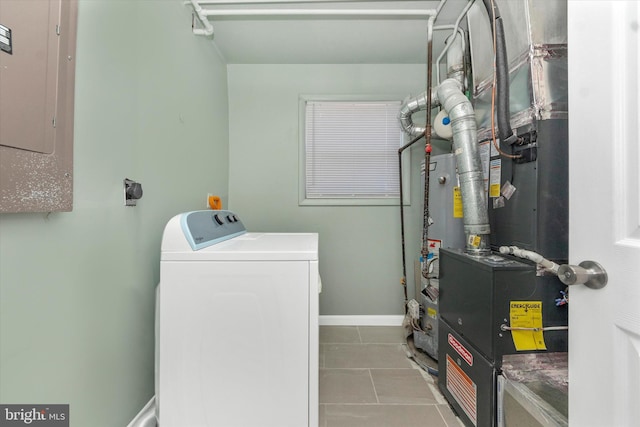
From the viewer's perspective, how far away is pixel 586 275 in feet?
1.84

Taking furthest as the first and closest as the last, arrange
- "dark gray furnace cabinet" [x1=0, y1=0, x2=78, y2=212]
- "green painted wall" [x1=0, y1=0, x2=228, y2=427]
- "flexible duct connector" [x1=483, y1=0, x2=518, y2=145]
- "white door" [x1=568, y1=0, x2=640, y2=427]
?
1. "flexible duct connector" [x1=483, y1=0, x2=518, y2=145]
2. "green painted wall" [x1=0, y1=0, x2=228, y2=427]
3. "dark gray furnace cabinet" [x1=0, y1=0, x2=78, y2=212]
4. "white door" [x1=568, y1=0, x2=640, y2=427]

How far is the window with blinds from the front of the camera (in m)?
2.34

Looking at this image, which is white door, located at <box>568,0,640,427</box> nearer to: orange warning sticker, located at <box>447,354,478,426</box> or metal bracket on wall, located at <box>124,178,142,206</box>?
orange warning sticker, located at <box>447,354,478,426</box>

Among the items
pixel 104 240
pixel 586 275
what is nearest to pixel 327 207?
pixel 104 240

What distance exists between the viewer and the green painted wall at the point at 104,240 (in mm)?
723

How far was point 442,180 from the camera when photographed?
5.66 feet

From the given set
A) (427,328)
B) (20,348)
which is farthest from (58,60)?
(427,328)

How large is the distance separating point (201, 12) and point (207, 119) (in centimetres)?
65

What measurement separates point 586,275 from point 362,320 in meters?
1.95

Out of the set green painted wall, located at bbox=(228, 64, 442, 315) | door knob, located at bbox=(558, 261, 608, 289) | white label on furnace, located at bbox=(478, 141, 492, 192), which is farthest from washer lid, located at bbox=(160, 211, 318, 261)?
green painted wall, located at bbox=(228, 64, 442, 315)

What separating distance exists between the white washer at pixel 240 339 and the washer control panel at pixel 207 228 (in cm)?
10

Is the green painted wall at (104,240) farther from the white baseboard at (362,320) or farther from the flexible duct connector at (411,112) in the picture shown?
the flexible duct connector at (411,112)

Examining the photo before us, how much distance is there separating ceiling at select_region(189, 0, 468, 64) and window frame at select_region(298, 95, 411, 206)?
0.31 m

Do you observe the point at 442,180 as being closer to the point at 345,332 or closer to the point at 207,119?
the point at 345,332
